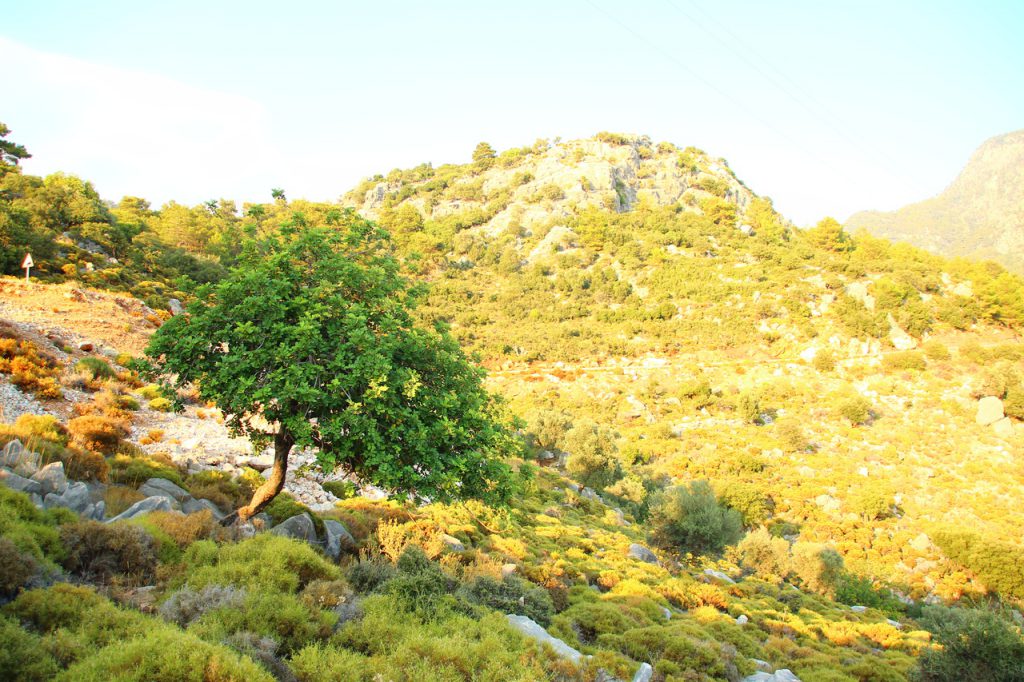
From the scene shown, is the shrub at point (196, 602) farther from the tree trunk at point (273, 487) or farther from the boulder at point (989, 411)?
the boulder at point (989, 411)

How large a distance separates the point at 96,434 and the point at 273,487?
16.5 feet

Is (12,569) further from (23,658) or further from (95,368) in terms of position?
(95,368)

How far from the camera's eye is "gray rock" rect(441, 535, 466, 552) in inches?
460

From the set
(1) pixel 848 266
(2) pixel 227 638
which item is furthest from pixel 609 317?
(2) pixel 227 638

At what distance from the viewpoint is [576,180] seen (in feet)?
267

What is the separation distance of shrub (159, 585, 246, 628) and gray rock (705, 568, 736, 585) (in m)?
15.0

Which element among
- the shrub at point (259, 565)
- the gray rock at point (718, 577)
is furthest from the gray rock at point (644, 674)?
the gray rock at point (718, 577)

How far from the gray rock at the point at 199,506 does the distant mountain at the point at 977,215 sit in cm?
12112

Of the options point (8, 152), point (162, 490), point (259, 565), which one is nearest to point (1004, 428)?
point (259, 565)

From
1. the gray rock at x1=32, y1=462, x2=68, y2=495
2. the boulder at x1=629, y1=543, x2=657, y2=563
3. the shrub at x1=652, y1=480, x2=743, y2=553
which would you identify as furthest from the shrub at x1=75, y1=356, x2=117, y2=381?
the shrub at x1=652, y1=480, x2=743, y2=553

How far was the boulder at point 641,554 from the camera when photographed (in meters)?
16.9

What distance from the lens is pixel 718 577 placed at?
17.2 meters

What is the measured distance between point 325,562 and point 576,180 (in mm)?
79487

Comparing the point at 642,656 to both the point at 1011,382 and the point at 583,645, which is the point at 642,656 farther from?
the point at 1011,382
